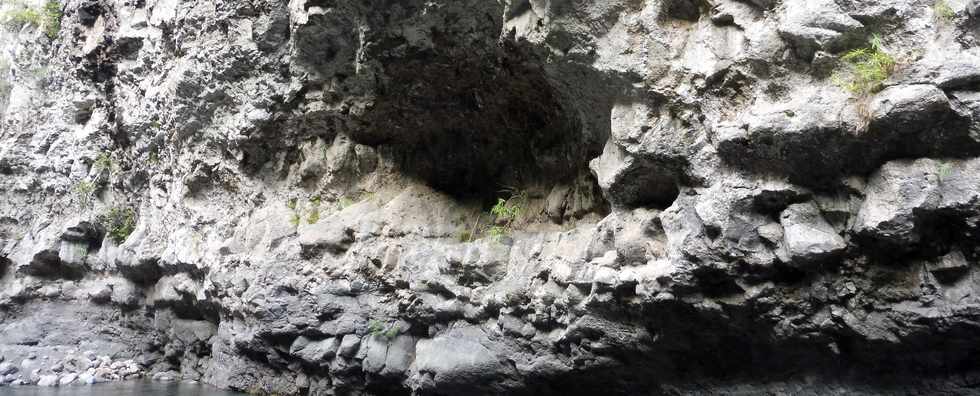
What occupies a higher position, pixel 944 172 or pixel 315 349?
pixel 944 172

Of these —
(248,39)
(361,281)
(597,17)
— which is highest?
(248,39)

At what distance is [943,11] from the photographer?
142 inches

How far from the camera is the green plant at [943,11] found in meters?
3.57

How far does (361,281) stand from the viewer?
752cm

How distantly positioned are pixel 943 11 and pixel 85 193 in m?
13.8

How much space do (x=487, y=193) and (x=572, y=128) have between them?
1.77 m

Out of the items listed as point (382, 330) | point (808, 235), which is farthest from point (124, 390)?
point (808, 235)

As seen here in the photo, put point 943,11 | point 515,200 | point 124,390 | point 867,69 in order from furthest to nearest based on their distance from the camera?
point 124,390 → point 515,200 → point 867,69 → point 943,11

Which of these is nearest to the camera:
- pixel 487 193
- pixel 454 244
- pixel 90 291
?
pixel 454 244

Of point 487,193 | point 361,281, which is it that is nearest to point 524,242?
point 487,193

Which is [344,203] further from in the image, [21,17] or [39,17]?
[21,17]

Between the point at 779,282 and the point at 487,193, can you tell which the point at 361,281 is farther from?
the point at 779,282

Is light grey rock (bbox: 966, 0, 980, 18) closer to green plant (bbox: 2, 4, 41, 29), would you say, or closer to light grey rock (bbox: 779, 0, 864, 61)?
light grey rock (bbox: 779, 0, 864, 61)

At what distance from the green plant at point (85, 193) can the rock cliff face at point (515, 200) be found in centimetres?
5
